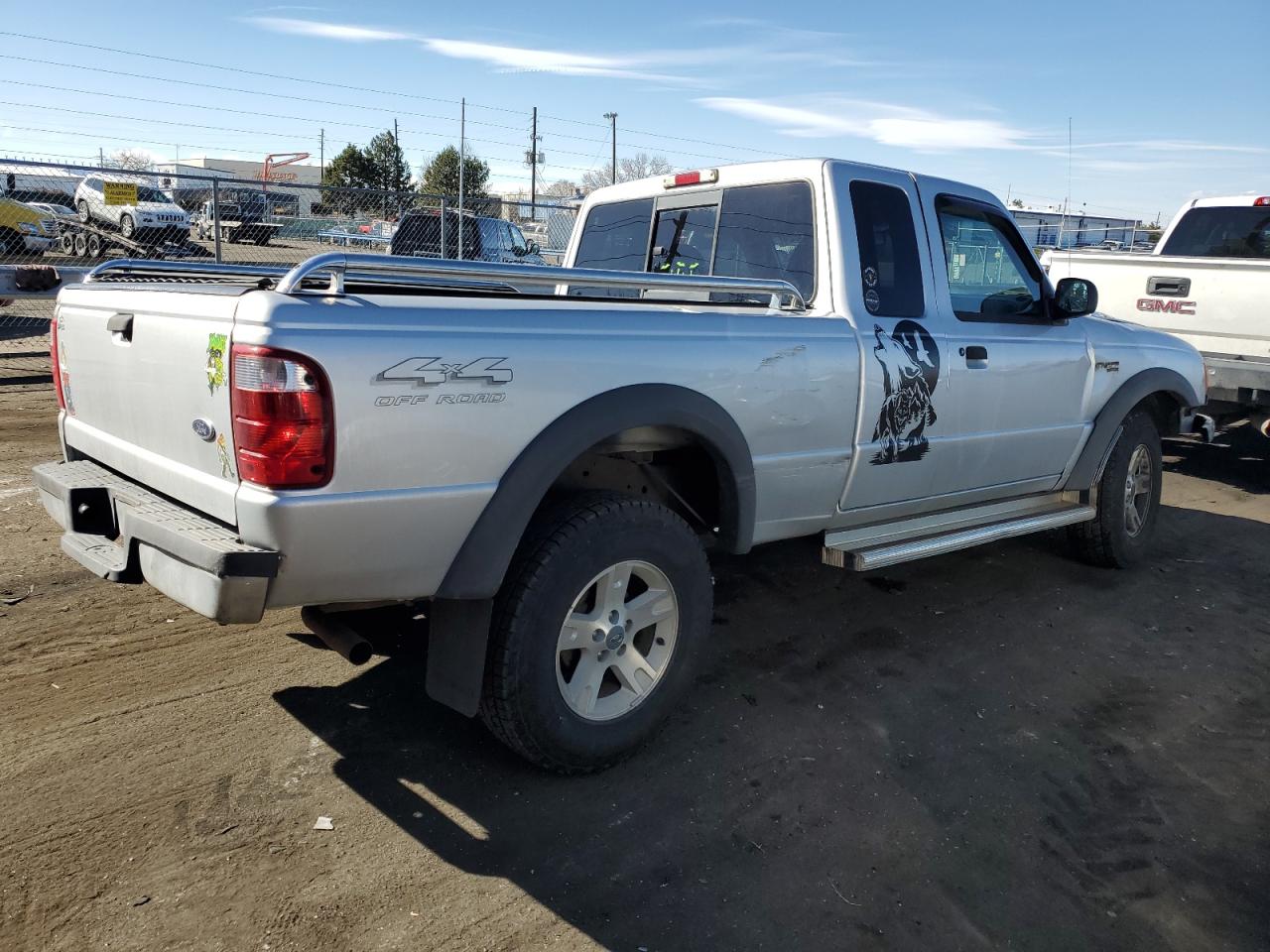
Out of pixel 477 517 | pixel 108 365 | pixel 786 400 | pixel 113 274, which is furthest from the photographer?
pixel 113 274

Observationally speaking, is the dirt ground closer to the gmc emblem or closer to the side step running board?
the side step running board

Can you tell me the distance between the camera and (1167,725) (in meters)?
3.80

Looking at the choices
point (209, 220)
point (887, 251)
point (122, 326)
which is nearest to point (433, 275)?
point (122, 326)

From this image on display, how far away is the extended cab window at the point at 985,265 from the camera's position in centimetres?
446

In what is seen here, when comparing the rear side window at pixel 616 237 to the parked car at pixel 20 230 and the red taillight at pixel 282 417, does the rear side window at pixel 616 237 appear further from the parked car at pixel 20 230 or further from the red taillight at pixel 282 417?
the parked car at pixel 20 230

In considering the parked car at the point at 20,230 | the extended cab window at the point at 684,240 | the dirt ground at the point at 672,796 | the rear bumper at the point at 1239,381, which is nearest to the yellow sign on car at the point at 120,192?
the parked car at the point at 20,230

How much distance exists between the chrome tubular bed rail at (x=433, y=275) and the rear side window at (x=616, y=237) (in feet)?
2.74

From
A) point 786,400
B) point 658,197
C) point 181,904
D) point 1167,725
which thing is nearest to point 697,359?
point 786,400

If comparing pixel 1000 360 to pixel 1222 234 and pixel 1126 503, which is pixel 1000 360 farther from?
pixel 1222 234

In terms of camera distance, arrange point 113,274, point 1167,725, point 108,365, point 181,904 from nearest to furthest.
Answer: point 181,904, point 108,365, point 1167,725, point 113,274

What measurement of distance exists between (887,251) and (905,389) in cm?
64

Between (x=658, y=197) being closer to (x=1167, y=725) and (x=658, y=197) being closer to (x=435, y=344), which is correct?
(x=435, y=344)

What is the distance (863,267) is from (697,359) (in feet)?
3.84

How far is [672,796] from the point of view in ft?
10.1
